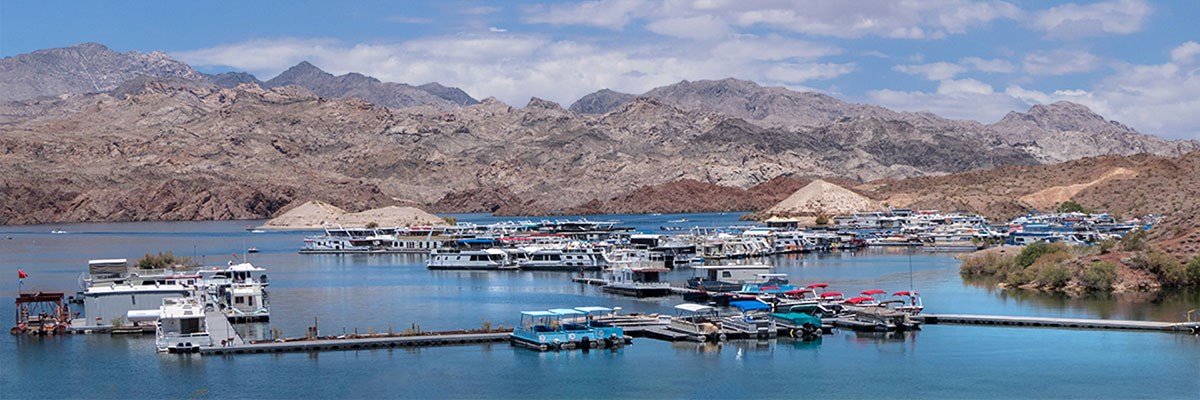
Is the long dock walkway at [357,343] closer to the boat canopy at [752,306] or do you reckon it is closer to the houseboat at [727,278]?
the boat canopy at [752,306]

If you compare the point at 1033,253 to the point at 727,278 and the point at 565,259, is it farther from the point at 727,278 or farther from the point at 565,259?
the point at 565,259

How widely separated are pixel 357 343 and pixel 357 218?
5298 inches

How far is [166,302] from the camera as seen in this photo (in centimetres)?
5278

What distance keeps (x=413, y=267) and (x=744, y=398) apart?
6276cm

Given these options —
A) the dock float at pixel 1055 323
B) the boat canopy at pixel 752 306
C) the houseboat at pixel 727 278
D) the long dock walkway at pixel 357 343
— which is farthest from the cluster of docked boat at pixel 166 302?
the dock float at pixel 1055 323

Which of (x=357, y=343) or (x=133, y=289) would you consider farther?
(x=133, y=289)

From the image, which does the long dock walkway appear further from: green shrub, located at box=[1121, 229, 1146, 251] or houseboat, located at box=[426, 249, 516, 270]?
houseboat, located at box=[426, 249, 516, 270]

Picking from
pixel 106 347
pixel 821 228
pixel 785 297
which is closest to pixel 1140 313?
pixel 785 297

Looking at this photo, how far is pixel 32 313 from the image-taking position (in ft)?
206

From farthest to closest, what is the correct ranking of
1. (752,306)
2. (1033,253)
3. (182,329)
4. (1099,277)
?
(1033,253), (1099,277), (752,306), (182,329)

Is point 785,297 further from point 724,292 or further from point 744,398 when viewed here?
point 744,398

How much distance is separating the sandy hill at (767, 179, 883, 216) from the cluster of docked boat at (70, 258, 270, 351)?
126326mm

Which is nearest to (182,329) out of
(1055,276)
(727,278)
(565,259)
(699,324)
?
(699,324)

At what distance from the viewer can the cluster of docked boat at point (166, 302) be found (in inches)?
1925
